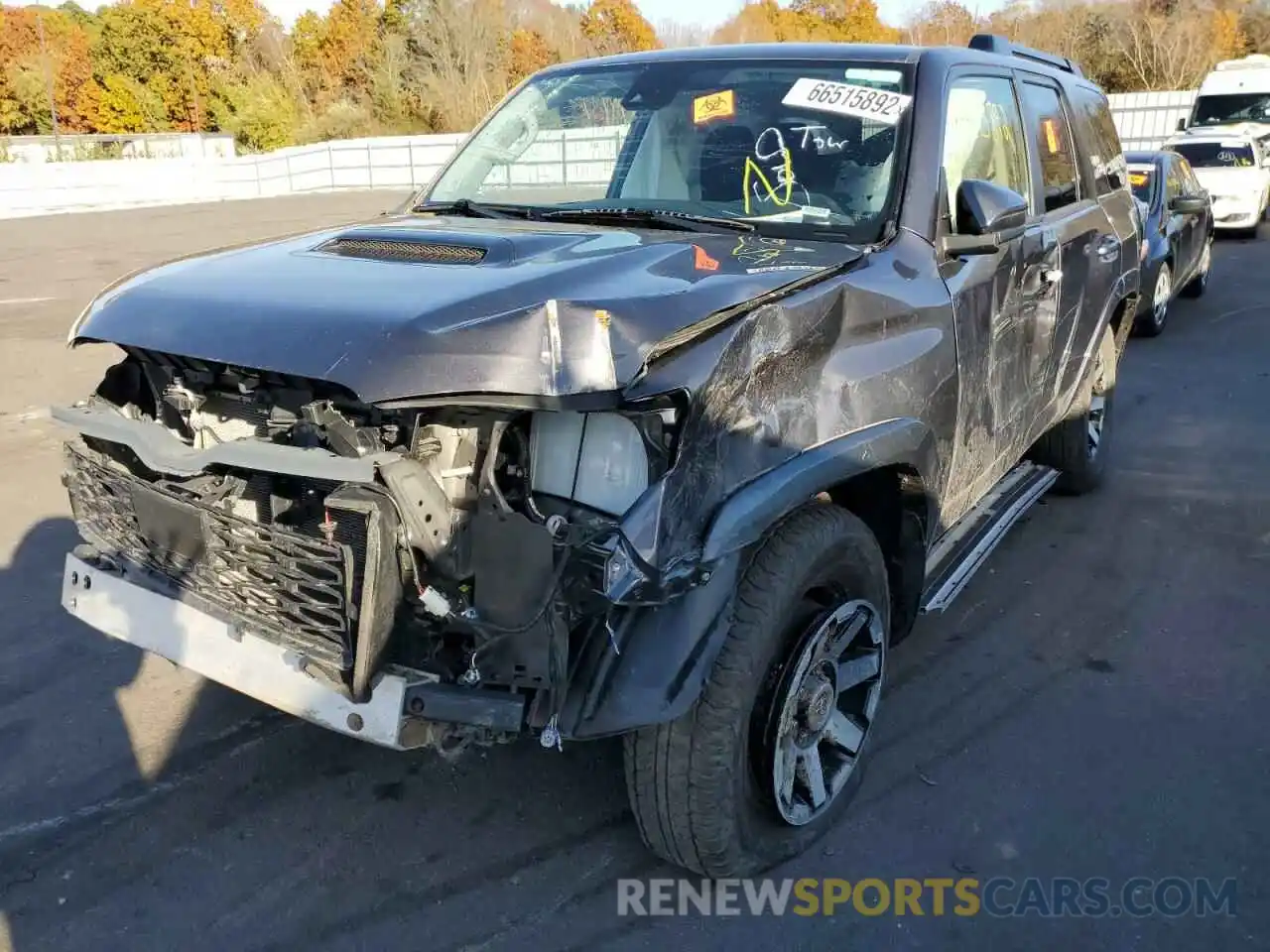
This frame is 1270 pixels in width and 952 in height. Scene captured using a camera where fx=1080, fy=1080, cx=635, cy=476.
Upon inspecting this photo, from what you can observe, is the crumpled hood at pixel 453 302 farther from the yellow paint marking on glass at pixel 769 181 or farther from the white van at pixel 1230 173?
the white van at pixel 1230 173

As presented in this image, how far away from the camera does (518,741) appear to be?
3473mm

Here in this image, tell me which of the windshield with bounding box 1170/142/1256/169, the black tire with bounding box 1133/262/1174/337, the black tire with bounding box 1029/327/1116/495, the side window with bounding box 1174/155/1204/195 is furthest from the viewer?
the windshield with bounding box 1170/142/1256/169

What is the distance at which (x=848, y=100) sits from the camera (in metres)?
3.46

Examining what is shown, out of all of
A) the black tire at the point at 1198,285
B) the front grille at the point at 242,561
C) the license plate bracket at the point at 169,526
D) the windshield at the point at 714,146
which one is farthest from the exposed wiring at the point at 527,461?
the black tire at the point at 1198,285

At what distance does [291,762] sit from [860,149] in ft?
8.61

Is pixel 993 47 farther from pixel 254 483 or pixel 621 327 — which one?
pixel 254 483

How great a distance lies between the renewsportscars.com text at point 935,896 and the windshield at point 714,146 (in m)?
1.82

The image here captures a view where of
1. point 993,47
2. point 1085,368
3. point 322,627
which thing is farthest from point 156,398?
point 1085,368

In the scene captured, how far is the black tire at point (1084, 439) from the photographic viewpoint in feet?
17.6

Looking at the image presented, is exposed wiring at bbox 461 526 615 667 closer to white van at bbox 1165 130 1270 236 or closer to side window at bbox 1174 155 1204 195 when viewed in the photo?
side window at bbox 1174 155 1204 195

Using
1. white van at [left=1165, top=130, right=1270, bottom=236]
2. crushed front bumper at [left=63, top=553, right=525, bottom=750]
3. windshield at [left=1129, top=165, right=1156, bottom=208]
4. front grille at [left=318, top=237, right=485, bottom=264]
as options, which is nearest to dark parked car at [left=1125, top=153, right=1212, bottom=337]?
windshield at [left=1129, top=165, right=1156, bottom=208]

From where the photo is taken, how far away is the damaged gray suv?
233 cm

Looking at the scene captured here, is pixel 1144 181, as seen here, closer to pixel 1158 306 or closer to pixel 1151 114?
pixel 1158 306

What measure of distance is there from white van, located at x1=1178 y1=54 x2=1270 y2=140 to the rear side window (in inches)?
596
